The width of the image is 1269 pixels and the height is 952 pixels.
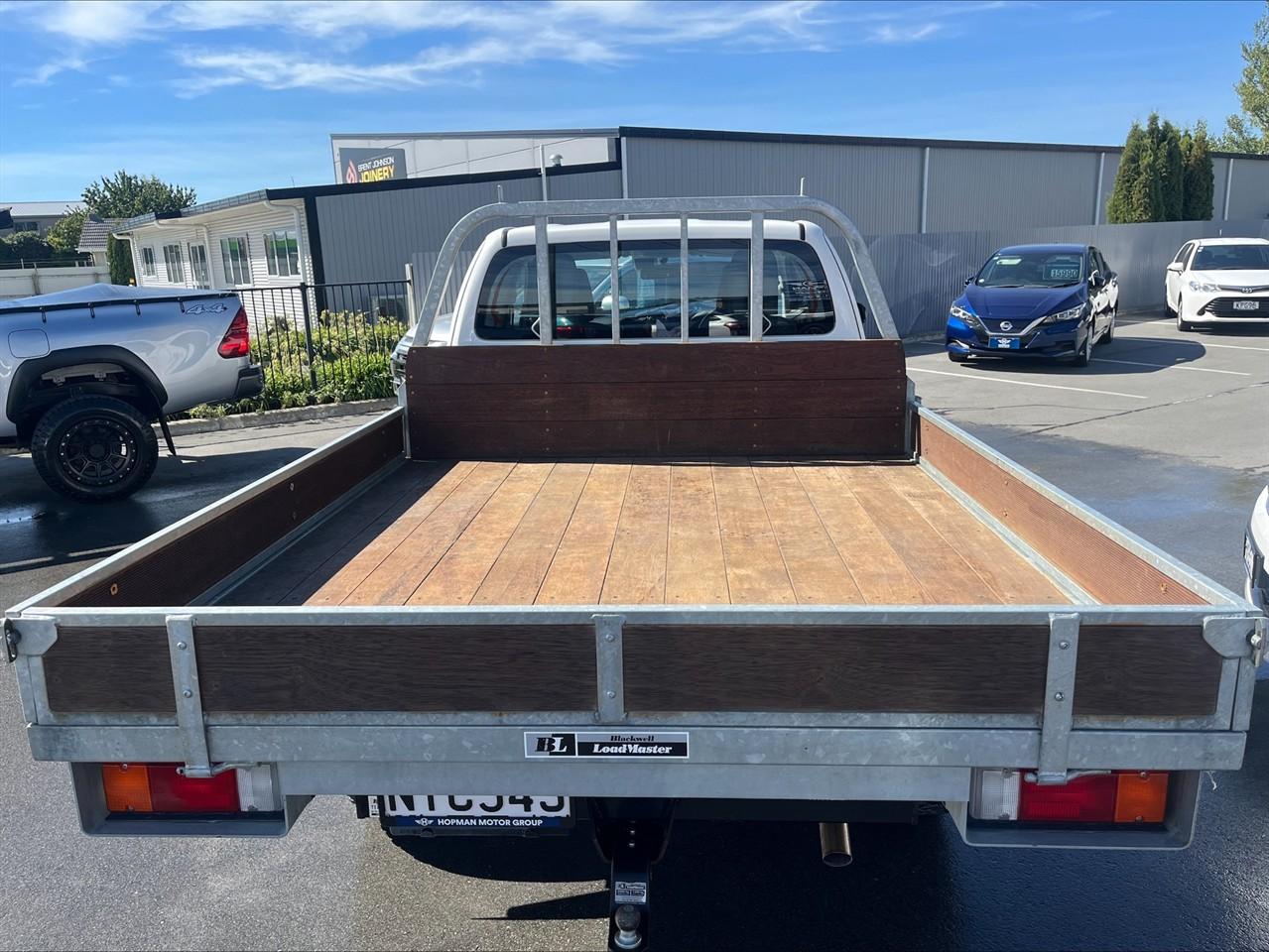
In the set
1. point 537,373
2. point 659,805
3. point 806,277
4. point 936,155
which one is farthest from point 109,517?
point 936,155

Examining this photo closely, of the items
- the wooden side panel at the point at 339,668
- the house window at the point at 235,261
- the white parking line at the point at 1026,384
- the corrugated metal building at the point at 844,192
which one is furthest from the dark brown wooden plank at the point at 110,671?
the house window at the point at 235,261

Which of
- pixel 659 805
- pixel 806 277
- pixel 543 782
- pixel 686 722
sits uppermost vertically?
pixel 806 277

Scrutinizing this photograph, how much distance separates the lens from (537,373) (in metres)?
4.81

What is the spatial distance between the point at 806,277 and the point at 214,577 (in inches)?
141

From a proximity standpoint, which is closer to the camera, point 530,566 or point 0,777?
point 530,566

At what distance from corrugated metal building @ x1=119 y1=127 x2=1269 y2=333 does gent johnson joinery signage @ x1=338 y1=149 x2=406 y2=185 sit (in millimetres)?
144

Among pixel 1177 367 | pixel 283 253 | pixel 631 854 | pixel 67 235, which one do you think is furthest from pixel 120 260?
pixel 631 854

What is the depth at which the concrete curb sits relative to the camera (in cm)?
1263

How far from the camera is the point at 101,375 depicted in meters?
8.80

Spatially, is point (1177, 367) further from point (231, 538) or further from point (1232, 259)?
point (231, 538)

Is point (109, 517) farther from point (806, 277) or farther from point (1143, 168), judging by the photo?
point (1143, 168)

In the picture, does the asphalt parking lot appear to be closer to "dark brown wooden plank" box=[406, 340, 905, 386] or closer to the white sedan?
"dark brown wooden plank" box=[406, 340, 905, 386]

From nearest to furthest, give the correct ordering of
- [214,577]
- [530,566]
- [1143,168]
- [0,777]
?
[214,577]
[530,566]
[0,777]
[1143,168]

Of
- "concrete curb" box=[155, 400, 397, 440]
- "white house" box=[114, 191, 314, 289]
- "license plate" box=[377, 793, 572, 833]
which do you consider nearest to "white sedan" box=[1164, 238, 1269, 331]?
"concrete curb" box=[155, 400, 397, 440]
